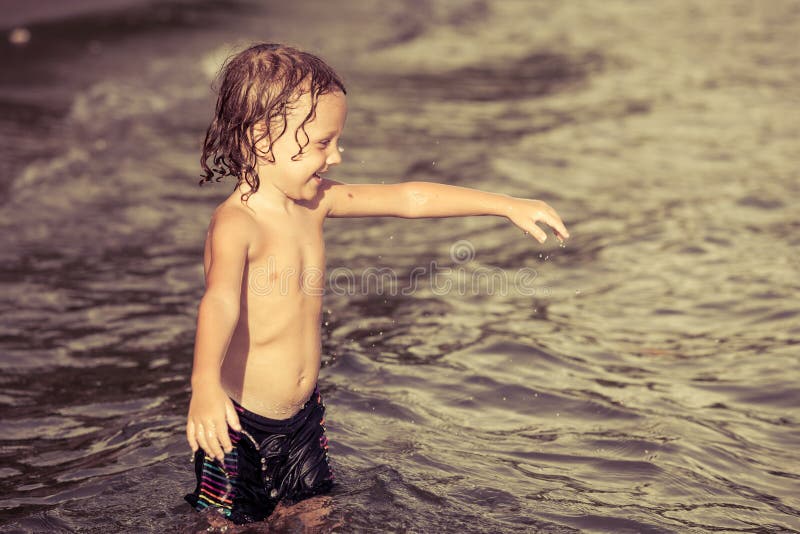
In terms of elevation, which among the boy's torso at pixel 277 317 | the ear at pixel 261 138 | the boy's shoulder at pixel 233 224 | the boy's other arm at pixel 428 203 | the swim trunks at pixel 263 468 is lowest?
the swim trunks at pixel 263 468

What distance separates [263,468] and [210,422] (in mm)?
678

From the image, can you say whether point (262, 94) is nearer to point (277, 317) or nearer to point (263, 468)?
point (277, 317)

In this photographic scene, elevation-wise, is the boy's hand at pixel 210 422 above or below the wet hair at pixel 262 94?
below

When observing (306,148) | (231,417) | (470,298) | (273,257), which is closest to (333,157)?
(306,148)

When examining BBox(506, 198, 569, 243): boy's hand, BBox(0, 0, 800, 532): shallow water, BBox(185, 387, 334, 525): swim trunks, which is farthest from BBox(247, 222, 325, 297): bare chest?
BBox(0, 0, 800, 532): shallow water

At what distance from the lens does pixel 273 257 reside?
3.68 meters

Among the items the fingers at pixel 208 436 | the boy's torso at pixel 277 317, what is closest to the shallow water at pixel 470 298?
the boy's torso at pixel 277 317

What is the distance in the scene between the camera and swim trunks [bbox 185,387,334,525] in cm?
372

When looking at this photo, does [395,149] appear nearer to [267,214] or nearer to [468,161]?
[468,161]

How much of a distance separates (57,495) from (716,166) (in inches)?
253

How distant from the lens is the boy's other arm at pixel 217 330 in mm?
3207

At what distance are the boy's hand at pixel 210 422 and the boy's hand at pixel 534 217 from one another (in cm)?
128

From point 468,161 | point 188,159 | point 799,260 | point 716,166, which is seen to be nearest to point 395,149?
point 468,161

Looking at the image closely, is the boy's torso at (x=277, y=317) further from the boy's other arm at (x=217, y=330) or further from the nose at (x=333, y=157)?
the nose at (x=333, y=157)
